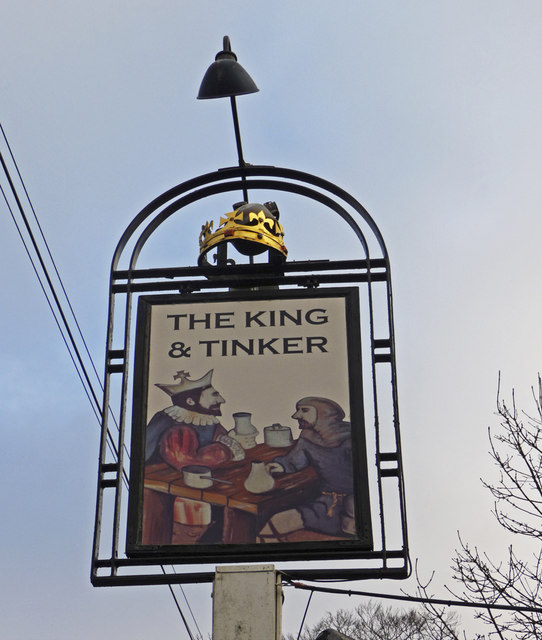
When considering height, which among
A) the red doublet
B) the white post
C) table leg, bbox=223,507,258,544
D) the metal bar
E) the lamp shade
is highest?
the lamp shade

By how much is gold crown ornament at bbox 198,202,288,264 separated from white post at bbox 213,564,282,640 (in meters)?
2.55

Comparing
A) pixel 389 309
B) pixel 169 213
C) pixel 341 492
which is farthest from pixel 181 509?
pixel 169 213

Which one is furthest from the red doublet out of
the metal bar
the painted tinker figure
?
the metal bar

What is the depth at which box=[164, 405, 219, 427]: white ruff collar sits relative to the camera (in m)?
6.80

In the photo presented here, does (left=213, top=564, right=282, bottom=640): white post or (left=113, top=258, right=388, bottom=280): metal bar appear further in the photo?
(left=113, top=258, right=388, bottom=280): metal bar

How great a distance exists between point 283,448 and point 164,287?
1.61 m

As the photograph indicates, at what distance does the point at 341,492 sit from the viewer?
6457mm

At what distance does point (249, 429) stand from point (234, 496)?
0.48m

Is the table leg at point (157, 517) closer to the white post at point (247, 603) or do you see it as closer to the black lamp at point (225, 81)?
the white post at point (247, 603)

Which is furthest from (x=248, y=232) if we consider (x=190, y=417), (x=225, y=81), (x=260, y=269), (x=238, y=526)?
(x=238, y=526)

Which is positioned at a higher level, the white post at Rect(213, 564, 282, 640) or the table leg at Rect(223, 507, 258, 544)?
the table leg at Rect(223, 507, 258, 544)

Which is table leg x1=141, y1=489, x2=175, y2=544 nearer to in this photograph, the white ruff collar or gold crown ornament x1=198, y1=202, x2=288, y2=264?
the white ruff collar

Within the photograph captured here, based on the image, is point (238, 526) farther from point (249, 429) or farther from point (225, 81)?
point (225, 81)

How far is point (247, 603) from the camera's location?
5969 millimetres
